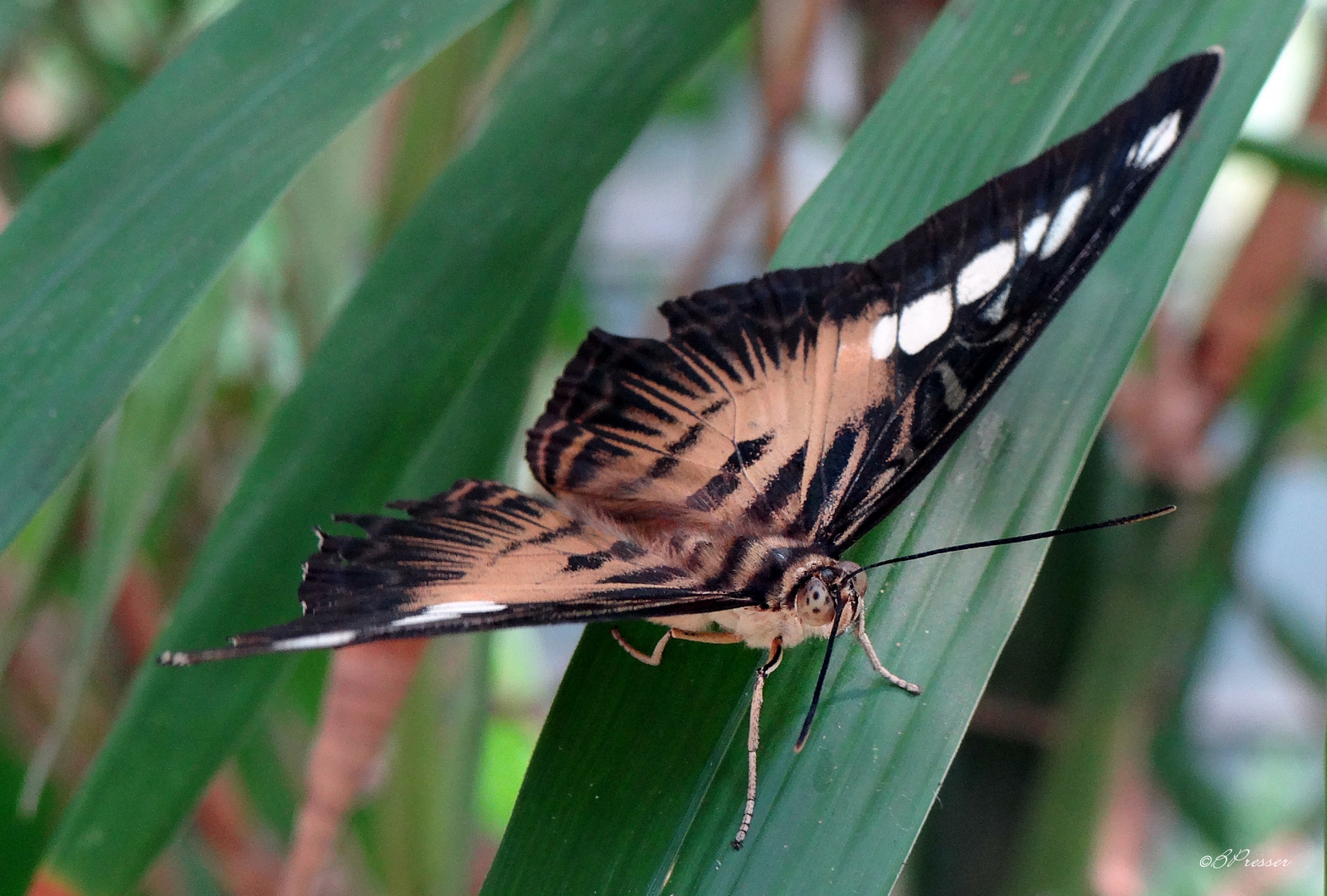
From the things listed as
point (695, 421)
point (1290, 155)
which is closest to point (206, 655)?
point (695, 421)

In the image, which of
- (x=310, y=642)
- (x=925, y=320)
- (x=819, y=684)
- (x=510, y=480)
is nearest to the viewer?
(x=310, y=642)

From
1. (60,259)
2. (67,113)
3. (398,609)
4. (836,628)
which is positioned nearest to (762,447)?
(836,628)

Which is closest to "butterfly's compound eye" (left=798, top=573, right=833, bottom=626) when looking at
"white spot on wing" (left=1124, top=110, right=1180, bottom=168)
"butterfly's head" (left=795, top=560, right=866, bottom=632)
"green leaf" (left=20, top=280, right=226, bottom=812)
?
"butterfly's head" (left=795, top=560, right=866, bottom=632)

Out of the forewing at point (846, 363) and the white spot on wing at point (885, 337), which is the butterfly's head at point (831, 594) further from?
the white spot on wing at point (885, 337)

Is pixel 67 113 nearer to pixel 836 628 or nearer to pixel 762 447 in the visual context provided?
pixel 762 447

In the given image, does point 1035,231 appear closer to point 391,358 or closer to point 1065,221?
point 1065,221

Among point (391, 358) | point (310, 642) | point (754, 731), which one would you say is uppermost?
point (391, 358)
